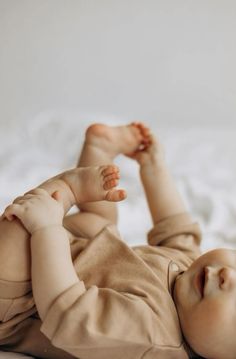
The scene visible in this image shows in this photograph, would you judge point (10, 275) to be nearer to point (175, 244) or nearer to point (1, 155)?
point (175, 244)

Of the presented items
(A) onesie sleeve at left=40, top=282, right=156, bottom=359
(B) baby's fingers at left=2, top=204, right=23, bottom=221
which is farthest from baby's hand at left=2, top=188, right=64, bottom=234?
(A) onesie sleeve at left=40, top=282, right=156, bottom=359

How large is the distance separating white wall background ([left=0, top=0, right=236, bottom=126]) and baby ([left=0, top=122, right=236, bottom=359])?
0.84 meters

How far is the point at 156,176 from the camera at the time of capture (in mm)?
1181

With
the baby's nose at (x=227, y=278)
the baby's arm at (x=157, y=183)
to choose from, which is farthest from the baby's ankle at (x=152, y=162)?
the baby's nose at (x=227, y=278)

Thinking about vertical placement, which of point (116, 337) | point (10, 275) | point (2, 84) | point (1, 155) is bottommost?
point (116, 337)

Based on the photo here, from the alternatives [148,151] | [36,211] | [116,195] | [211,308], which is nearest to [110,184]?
[116,195]

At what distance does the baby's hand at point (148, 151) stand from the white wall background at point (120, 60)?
0.51 meters

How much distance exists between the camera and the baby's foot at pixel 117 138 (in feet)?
3.84

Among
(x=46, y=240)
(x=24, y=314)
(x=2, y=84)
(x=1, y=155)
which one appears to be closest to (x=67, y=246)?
(x=46, y=240)

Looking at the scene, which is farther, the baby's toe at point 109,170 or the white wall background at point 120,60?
the white wall background at point 120,60

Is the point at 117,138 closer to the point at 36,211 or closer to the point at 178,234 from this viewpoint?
the point at 178,234

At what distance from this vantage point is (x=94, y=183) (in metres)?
0.89

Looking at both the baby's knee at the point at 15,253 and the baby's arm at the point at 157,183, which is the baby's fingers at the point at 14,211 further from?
the baby's arm at the point at 157,183

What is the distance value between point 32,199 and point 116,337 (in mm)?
227
